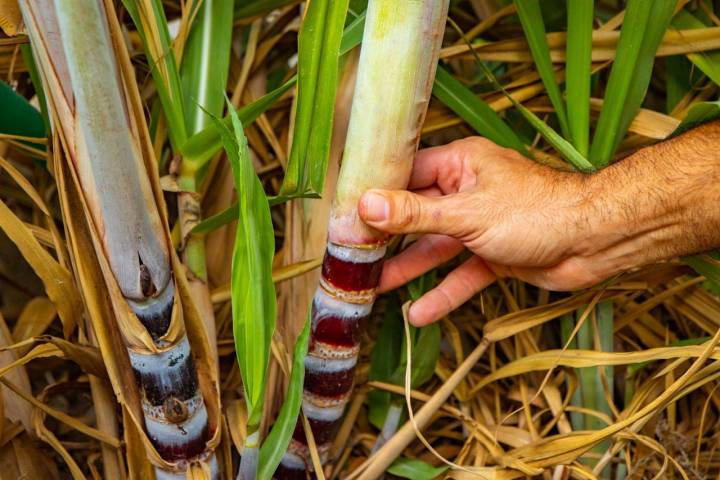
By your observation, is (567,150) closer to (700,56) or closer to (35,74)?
(700,56)

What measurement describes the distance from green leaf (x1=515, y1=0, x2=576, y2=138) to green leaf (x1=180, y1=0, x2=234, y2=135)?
1.04ft

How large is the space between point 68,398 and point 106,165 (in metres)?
0.54

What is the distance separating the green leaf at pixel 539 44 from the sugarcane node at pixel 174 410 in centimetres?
49

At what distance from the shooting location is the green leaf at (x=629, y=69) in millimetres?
714

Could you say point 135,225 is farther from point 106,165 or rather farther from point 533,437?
point 533,437

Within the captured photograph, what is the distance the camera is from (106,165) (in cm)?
53

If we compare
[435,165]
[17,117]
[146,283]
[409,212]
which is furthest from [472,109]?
[17,117]

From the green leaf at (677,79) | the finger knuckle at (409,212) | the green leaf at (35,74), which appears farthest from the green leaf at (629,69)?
the green leaf at (35,74)

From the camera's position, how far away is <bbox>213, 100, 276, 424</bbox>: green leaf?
Answer: 1.77 feet

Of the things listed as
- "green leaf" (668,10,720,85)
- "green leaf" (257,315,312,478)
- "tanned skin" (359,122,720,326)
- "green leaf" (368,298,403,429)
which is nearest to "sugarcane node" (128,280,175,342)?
"green leaf" (257,315,312,478)

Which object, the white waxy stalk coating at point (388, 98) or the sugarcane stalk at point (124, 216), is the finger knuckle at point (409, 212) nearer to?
the white waxy stalk coating at point (388, 98)

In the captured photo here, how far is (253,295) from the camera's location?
54 centimetres

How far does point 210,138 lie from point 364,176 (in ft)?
0.56

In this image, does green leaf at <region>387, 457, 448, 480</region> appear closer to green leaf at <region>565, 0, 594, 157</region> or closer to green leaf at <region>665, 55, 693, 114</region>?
green leaf at <region>565, 0, 594, 157</region>
